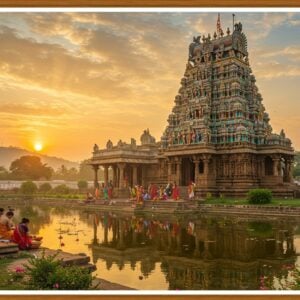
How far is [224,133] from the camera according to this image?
116 ft

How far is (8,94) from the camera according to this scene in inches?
506

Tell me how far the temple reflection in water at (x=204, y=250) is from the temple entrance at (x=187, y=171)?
16.4 metres

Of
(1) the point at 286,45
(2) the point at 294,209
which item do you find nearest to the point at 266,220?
(2) the point at 294,209

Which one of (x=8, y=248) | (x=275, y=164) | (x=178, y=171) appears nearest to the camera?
(x=8, y=248)

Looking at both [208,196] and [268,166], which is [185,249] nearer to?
[208,196]

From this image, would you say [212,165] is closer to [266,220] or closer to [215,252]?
[266,220]

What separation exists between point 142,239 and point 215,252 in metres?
3.85

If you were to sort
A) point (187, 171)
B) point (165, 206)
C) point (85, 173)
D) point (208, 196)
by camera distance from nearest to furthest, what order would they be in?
point (165, 206) → point (208, 196) → point (187, 171) → point (85, 173)

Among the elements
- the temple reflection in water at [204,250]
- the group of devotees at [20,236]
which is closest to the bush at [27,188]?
the temple reflection in water at [204,250]

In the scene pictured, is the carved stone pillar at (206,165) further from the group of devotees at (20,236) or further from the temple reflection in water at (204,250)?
the group of devotees at (20,236)

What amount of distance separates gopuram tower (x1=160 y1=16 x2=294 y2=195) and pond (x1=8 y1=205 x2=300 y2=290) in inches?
460

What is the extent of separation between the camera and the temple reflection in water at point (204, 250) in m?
10.2

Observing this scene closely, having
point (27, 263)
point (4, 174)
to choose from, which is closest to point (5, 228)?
point (27, 263)

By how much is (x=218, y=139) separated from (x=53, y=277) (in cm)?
2924
